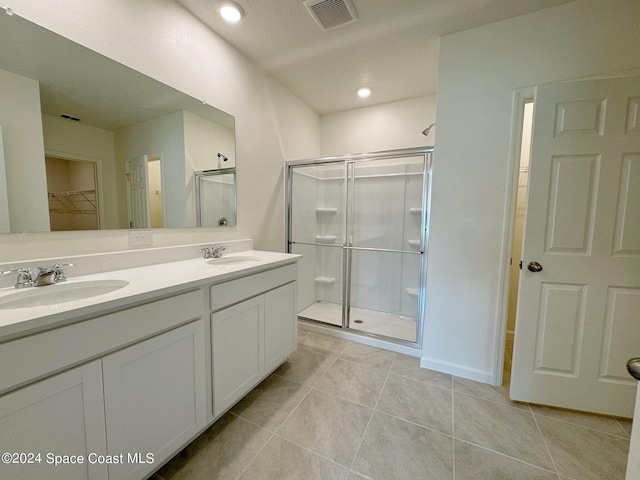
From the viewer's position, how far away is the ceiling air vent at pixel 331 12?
1.53 meters

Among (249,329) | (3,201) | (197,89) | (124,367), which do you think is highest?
(197,89)

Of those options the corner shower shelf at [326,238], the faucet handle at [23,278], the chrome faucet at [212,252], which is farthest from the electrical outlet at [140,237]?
the corner shower shelf at [326,238]

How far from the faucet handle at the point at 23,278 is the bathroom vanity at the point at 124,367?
2.7 inches

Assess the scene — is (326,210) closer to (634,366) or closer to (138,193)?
(138,193)

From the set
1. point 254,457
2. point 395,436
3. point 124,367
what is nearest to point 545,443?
point 395,436

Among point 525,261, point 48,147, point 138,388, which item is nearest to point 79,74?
point 48,147

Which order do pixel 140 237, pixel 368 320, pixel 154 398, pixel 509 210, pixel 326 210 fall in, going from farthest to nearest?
pixel 326 210, pixel 368 320, pixel 509 210, pixel 140 237, pixel 154 398

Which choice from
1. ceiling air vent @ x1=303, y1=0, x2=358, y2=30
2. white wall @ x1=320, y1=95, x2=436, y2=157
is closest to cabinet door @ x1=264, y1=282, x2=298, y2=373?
ceiling air vent @ x1=303, y1=0, x2=358, y2=30

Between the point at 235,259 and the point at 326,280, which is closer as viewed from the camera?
the point at 235,259

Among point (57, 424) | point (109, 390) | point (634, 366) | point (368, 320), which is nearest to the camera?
point (634, 366)

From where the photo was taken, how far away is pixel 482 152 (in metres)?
1.72

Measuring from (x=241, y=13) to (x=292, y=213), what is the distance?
166cm

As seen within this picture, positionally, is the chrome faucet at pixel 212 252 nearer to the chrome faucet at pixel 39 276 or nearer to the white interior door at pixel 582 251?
the chrome faucet at pixel 39 276

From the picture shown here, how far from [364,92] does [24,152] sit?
2600 mm
